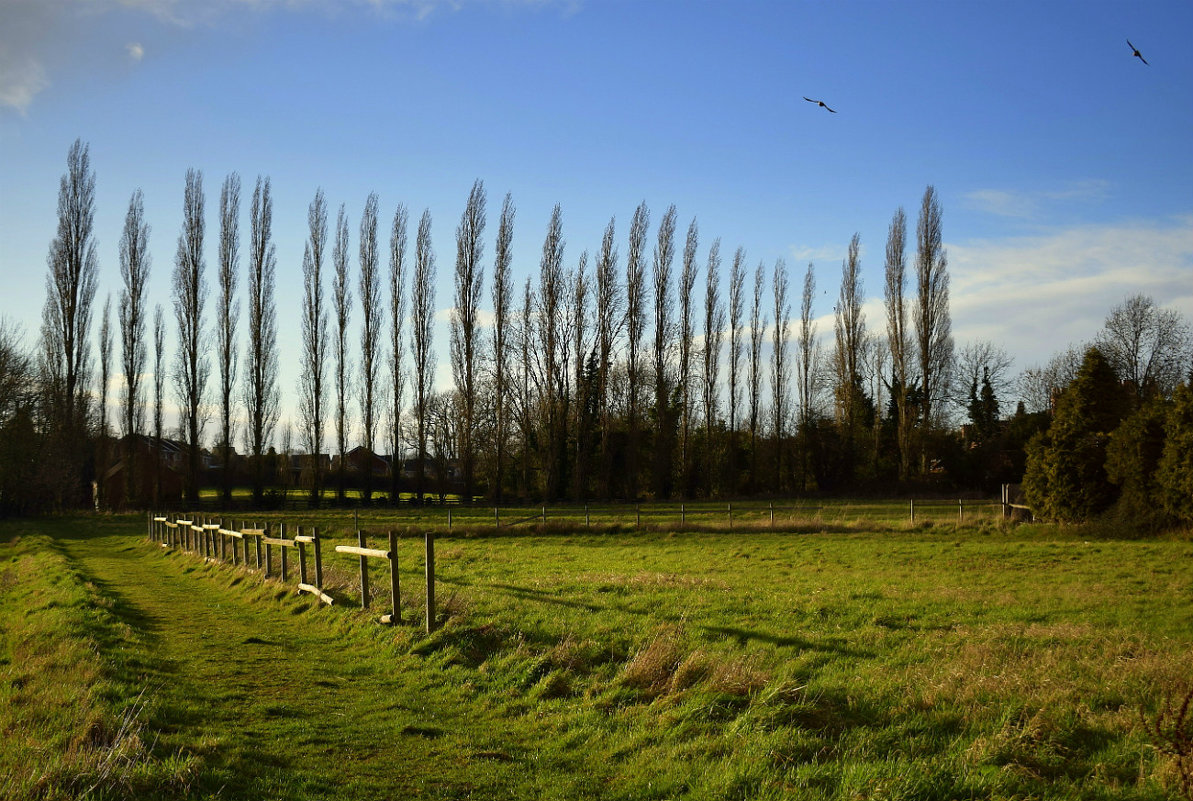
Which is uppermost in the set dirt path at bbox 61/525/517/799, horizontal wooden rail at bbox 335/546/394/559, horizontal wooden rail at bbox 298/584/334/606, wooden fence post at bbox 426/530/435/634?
horizontal wooden rail at bbox 335/546/394/559

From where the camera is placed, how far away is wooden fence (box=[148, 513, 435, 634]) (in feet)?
36.8

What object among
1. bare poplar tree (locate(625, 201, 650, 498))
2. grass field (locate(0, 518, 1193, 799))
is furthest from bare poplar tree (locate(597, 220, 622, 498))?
grass field (locate(0, 518, 1193, 799))

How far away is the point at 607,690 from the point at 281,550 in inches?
422

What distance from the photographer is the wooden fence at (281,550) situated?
1121 centimetres

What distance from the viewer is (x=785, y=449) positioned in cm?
6191

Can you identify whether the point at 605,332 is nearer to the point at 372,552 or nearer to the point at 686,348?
the point at 686,348

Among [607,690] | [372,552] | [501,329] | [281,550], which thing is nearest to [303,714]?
[607,690]

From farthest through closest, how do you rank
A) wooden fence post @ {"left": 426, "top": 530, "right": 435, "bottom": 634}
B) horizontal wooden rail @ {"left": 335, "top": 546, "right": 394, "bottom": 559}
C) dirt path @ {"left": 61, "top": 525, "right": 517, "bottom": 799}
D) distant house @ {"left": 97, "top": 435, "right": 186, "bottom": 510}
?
distant house @ {"left": 97, "top": 435, "right": 186, "bottom": 510} → horizontal wooden rail @ {"left": 335, "top": 546, "right": 394, "bottom": 559} → wooden fence post @ {"left": 426, "top": 530, "right": 435, "bottom": 634} → dirt path @ {"left": 61, "top": 525, "right": 517, "bottom": 799}

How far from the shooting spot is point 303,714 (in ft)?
25.3

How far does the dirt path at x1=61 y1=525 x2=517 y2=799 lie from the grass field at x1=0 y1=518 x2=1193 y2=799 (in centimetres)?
4

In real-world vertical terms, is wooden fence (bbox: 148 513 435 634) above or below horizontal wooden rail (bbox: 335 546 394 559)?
below

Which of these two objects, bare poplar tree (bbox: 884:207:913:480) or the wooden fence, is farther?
bare poplar tree (bbox: 884:207:913:480)

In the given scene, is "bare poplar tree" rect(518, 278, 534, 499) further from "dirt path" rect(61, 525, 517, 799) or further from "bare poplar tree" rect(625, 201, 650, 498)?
"dirt path" rect(61, 525, 517, 799)

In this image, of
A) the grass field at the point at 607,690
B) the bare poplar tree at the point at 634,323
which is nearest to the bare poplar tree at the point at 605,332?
the bare poplar tree at the point at 634,323
